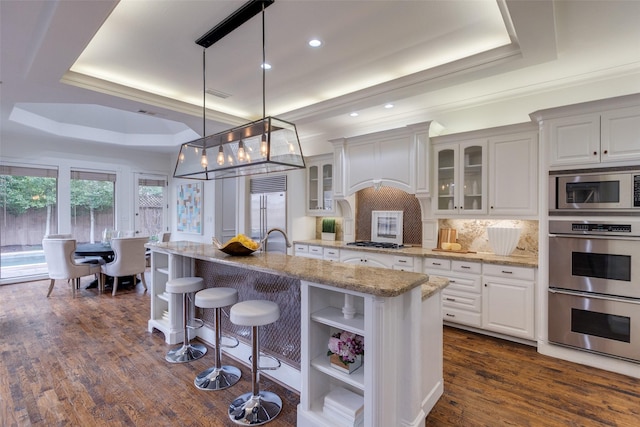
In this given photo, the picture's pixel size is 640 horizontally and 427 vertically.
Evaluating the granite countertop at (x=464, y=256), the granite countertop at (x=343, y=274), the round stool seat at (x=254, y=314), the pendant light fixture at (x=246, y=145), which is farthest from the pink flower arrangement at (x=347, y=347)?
the granite countertop at (x=464, y=256)

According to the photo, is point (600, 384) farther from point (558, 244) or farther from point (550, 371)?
point (558, 244)

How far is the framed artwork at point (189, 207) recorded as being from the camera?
24.4 ft

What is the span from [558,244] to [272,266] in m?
2.68

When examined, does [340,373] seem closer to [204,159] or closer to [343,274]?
[343,274]

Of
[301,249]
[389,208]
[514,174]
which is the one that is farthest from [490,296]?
[301,249]

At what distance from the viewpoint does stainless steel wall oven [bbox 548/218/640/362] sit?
2662 mm

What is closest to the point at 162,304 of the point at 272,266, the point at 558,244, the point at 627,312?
the point at 272,266

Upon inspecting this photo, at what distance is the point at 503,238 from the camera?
11.7 feet

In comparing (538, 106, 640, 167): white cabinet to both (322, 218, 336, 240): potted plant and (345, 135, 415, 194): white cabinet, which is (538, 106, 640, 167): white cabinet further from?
(322, 218, 336, 240): potted plant

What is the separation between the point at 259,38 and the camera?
9.16 ft

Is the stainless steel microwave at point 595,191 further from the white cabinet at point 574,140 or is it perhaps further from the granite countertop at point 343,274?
the granite countertop at point 343,274

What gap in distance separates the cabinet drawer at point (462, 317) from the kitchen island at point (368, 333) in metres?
1.44

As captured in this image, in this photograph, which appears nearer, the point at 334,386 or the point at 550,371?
the point at 334,386

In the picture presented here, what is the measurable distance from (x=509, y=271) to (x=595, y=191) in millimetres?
1041
